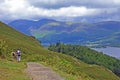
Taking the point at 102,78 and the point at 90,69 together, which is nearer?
the point at 102,78

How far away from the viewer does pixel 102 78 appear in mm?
120875

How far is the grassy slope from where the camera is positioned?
1415 inches

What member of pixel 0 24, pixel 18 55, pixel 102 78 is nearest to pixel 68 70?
pixel 18 55

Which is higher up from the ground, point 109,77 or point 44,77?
point 44,77

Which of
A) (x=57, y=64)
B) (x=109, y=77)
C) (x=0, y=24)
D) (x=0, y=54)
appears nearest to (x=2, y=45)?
(x=0, y=54)

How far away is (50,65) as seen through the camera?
4825 centimetres

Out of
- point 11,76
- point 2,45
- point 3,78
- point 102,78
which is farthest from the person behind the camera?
point 102,78

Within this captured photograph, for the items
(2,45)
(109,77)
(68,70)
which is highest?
(2,45)

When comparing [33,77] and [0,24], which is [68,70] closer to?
[33,77]

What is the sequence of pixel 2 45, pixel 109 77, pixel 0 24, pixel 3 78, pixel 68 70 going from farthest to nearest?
pixel 0 24 < pixel 109 77 < pixel 2 45 < pixel 68 70 < pixel 3 78

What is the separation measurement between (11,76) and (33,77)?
7.21 ft

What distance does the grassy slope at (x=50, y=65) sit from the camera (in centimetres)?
3595

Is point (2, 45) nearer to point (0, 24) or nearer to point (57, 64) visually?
point (57, 64)

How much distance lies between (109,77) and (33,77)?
331 ft
